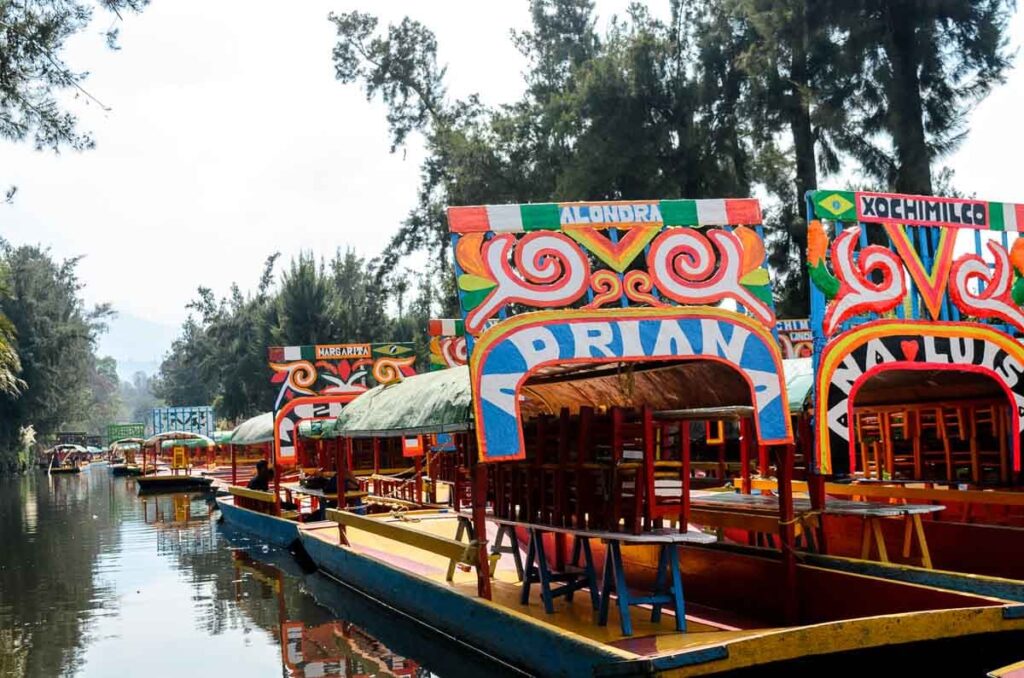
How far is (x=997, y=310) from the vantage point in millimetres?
10148

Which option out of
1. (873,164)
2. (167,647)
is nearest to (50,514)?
(167,647)

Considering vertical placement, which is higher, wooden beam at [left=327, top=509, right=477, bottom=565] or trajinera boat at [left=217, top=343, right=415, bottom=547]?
trajinera boat at [left=217, top=343, right=415, bottom=547]

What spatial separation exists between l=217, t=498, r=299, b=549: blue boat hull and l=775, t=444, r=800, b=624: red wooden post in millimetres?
11667

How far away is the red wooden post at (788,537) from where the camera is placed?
9391mm

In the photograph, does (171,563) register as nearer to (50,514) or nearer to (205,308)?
(50,514)

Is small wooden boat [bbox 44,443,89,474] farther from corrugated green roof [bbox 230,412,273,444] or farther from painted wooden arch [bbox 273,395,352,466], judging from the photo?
painted wooden arch [bbox 273,395,352,466]

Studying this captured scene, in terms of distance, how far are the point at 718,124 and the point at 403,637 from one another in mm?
19819

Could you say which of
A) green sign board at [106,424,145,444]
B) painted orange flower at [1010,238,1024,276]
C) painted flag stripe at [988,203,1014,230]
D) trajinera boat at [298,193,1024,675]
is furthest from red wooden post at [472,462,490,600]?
green sign board at [106,424,145,444]

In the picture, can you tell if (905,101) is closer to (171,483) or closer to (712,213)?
(712,213)

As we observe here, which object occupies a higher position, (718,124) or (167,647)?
(718,124)

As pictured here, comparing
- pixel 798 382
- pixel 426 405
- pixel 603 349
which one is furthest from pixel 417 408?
pixel 798 382

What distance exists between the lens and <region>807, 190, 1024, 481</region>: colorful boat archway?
941 cm

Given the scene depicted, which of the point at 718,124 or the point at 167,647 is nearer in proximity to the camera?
the point at 167,647

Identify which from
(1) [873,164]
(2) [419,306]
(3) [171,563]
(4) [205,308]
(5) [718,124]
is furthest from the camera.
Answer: (4) [205,308]
